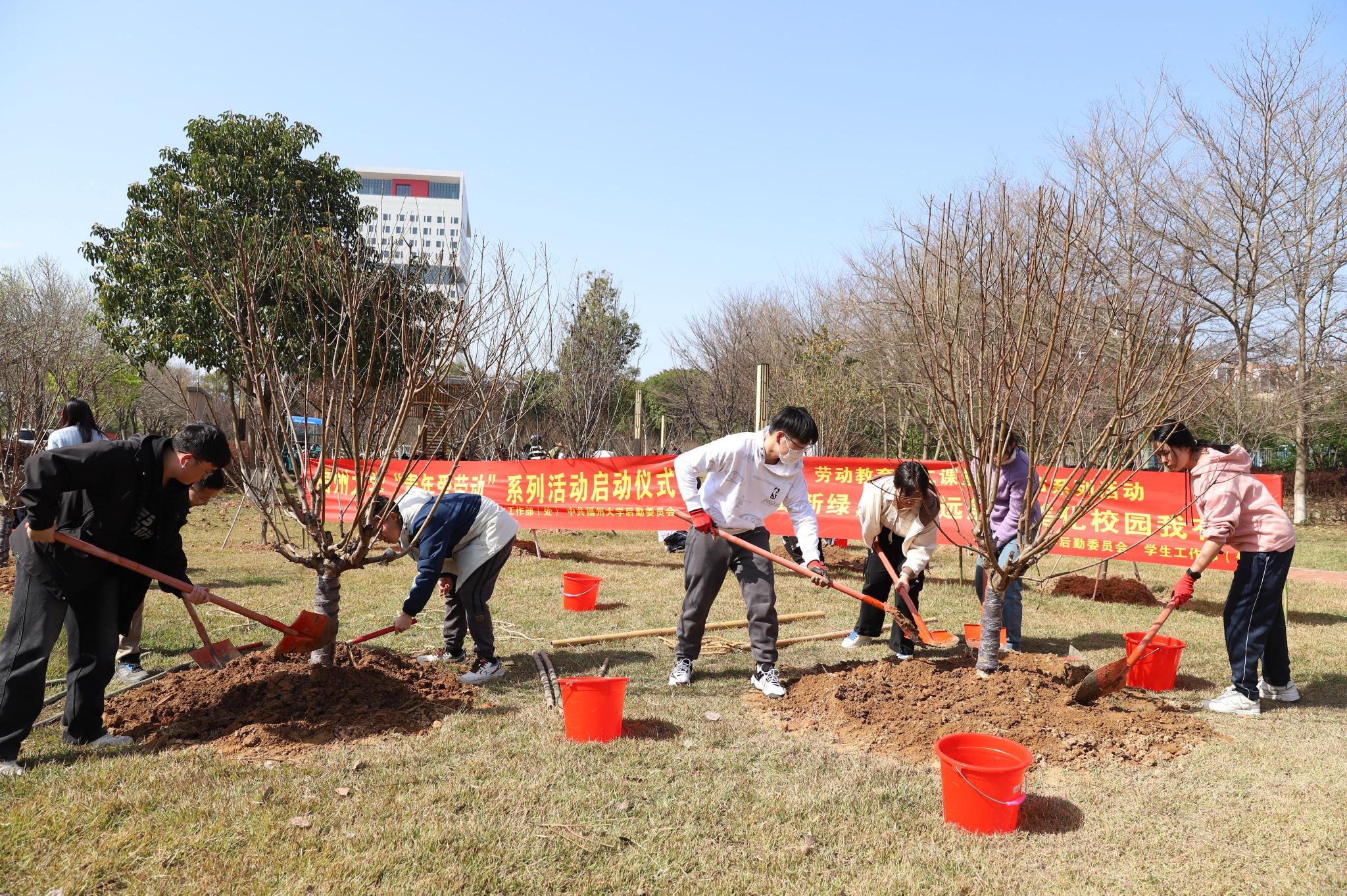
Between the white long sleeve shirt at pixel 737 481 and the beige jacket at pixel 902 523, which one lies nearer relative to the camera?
the white long sleeve shirt at pixel 737 481

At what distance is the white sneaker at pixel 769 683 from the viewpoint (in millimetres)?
4758

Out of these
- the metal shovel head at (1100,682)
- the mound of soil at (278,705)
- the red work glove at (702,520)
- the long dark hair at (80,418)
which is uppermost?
the long dark hair at (80,418)

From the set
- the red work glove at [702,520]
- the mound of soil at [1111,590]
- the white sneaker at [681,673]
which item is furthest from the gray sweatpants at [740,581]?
the mound of soil at [1111,590]

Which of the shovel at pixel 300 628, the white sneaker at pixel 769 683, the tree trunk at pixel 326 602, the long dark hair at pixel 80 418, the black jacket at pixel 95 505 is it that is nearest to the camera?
the black jacket at pixel 95 505

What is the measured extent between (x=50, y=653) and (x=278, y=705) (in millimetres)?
996

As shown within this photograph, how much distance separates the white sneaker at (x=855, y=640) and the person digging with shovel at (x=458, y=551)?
2.59 metres

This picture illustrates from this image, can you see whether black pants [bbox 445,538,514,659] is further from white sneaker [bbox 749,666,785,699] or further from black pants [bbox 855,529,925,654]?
black pants [bbox 855,529,925,654]

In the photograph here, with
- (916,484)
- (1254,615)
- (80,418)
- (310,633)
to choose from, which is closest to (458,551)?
(310,633)

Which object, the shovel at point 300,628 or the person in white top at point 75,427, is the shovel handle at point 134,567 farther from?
the person in white top at point 75,427

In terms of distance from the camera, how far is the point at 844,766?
3721mm

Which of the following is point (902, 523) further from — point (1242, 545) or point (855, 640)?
point (1242, 545)

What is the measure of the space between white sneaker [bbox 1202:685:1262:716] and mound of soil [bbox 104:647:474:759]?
423 cm

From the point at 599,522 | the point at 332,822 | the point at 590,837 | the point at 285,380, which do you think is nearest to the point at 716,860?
the point at 590,837

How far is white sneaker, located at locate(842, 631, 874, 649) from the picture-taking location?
611 cm
